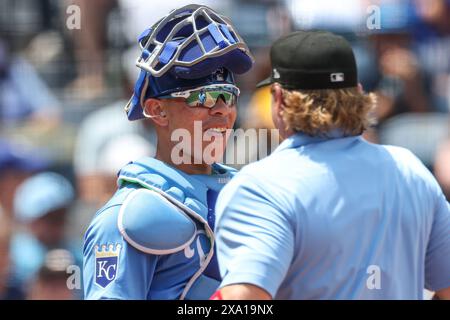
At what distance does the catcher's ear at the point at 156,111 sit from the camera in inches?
103

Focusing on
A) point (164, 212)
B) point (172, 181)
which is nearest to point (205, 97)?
→ point (172, 181)

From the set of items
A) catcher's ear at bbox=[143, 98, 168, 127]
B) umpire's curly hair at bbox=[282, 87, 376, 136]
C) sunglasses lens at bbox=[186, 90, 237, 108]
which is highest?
umpire's curly hair at bbox=[282, 87, 376, 136]

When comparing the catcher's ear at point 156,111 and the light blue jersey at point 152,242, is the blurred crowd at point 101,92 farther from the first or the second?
the light blue jersey at point 152,242

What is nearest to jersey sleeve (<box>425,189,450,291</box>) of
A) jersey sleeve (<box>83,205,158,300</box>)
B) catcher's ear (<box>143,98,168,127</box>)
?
jersey sleeve (<box>83,205,158,300</box>)

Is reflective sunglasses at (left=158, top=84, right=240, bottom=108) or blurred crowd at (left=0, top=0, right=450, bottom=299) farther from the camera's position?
blurred crowd at (left=0, top=0, right=450, bottom=299)

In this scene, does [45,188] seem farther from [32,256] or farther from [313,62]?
[313,62]

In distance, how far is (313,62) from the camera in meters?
2.10

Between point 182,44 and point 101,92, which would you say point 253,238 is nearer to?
point 182,44

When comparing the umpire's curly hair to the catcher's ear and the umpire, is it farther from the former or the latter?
the catcher's ear

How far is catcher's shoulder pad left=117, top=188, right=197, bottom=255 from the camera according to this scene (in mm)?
2328

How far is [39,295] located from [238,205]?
2.71 meters

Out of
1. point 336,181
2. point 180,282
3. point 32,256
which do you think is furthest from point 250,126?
point 336,181

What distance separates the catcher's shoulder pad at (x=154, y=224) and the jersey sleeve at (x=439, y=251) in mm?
570

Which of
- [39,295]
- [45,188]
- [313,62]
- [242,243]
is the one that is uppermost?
[313,62]
